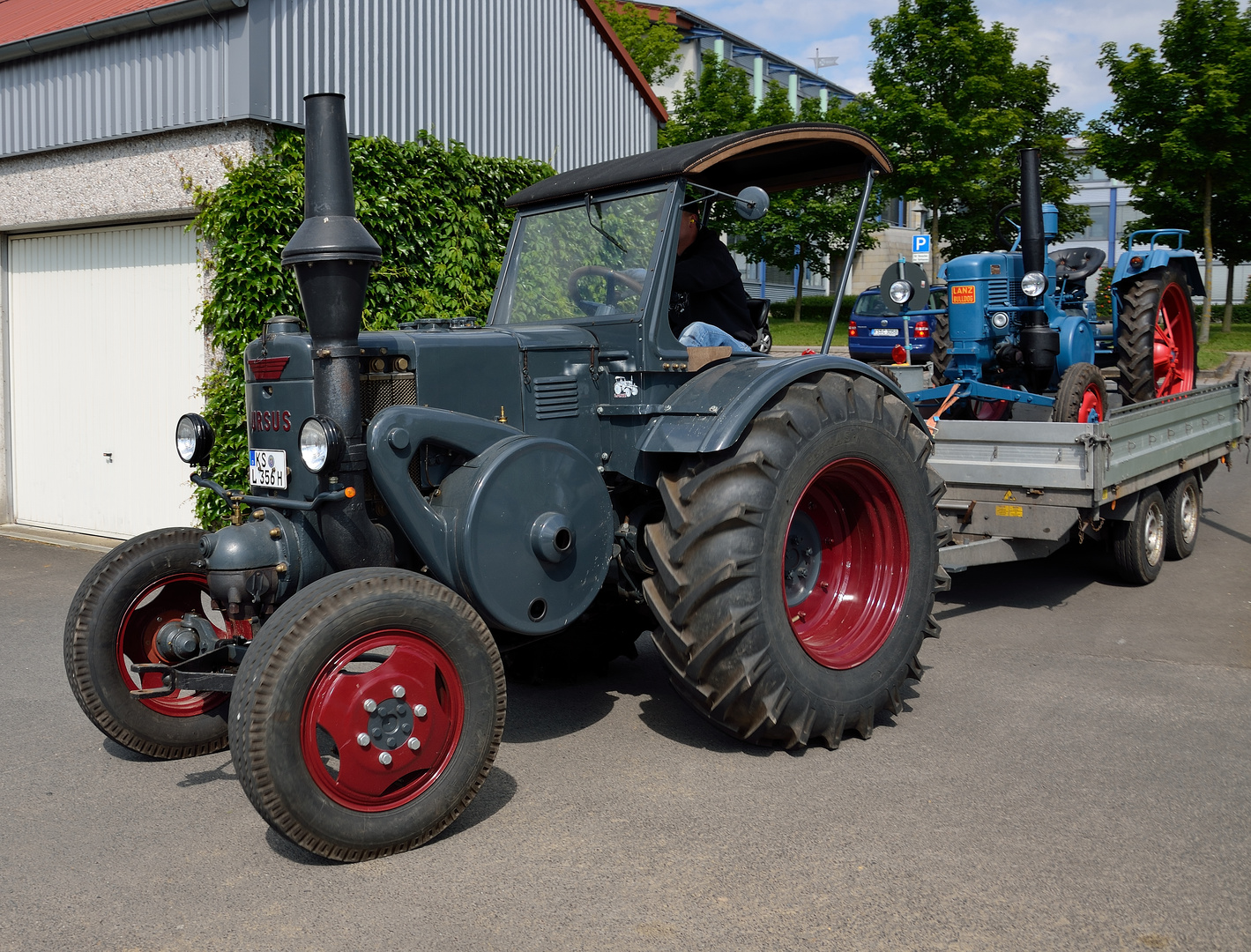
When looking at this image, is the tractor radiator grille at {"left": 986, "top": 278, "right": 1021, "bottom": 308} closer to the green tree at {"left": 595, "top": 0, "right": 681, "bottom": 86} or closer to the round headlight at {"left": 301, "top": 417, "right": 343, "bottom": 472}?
Answer: the round headlight at {"left": 301, "top": 417, "right": 343, "bottom": 472}

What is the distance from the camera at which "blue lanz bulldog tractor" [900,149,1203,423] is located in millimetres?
8742

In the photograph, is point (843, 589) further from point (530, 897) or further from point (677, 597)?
point (530, 897)

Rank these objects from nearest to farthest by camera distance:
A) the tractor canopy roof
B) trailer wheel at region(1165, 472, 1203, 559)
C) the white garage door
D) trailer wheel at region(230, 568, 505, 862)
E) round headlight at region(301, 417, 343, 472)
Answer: trailer wheel at region(230, 568, 505, 862) < round headlight at region(301, 417, 343, 472) < the tractor canopy roof < trailer wheel at region(1165, 472, 1203, 559) < the white garage door

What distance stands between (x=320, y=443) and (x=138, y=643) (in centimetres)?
139

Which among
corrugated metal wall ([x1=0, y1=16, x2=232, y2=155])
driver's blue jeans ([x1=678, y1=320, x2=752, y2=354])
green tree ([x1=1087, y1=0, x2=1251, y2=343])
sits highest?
green tree ([x1=1087, y1=0, x2=1251, y2=343])

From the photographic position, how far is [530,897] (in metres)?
3.19

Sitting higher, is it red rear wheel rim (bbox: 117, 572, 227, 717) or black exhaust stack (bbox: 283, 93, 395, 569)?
black exhaust stack (bbox: 283, 93, 395, 569)

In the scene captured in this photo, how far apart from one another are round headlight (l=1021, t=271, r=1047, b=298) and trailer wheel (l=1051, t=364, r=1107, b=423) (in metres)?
1.05

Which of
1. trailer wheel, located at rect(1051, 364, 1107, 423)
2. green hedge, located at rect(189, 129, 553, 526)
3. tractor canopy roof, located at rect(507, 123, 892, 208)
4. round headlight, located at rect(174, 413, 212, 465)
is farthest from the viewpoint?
green hedge, located at rect(189, 129, 553, 526)

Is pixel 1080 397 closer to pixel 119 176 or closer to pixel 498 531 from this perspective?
pixel 498 531

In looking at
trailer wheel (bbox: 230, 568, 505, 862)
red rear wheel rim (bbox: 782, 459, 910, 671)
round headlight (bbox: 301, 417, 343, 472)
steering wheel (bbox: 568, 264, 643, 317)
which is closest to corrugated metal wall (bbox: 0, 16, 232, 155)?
steering wheel (bbox: 568, 264, 643, 317)

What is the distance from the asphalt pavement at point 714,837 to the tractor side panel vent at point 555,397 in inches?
53.7

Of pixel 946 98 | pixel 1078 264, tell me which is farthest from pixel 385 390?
pixel 946 98

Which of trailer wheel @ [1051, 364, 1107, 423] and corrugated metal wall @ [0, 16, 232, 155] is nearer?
trailer wheel @ [1051, 364, 1107, 423]
